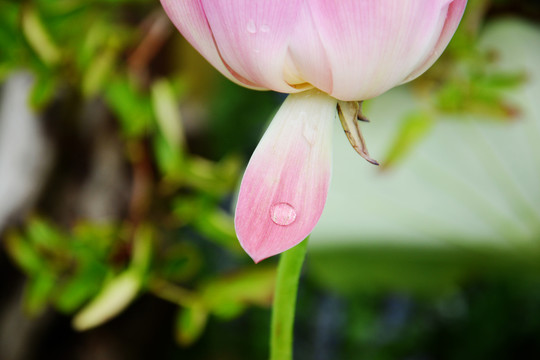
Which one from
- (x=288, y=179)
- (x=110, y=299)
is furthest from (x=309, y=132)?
(x=110, y=299)

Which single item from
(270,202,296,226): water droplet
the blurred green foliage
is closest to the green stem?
(270,202,296,226): water droplet

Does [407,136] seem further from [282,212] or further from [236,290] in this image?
[282,212]

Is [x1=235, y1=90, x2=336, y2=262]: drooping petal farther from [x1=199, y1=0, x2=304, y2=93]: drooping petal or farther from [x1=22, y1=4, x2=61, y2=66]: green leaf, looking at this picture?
[x1=22, y1=4, x2=61, y2=66]: green leaf

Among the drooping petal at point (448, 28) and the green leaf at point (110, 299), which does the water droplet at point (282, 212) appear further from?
the green leaf at point (110, 299)

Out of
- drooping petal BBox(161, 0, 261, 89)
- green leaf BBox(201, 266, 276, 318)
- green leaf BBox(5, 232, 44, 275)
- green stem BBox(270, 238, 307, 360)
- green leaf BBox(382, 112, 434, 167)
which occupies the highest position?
drooping petal BBox(161, 0, 261, 89)

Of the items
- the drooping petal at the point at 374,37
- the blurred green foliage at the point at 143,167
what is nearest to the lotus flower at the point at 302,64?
the drooping petal at the point at 374,37
